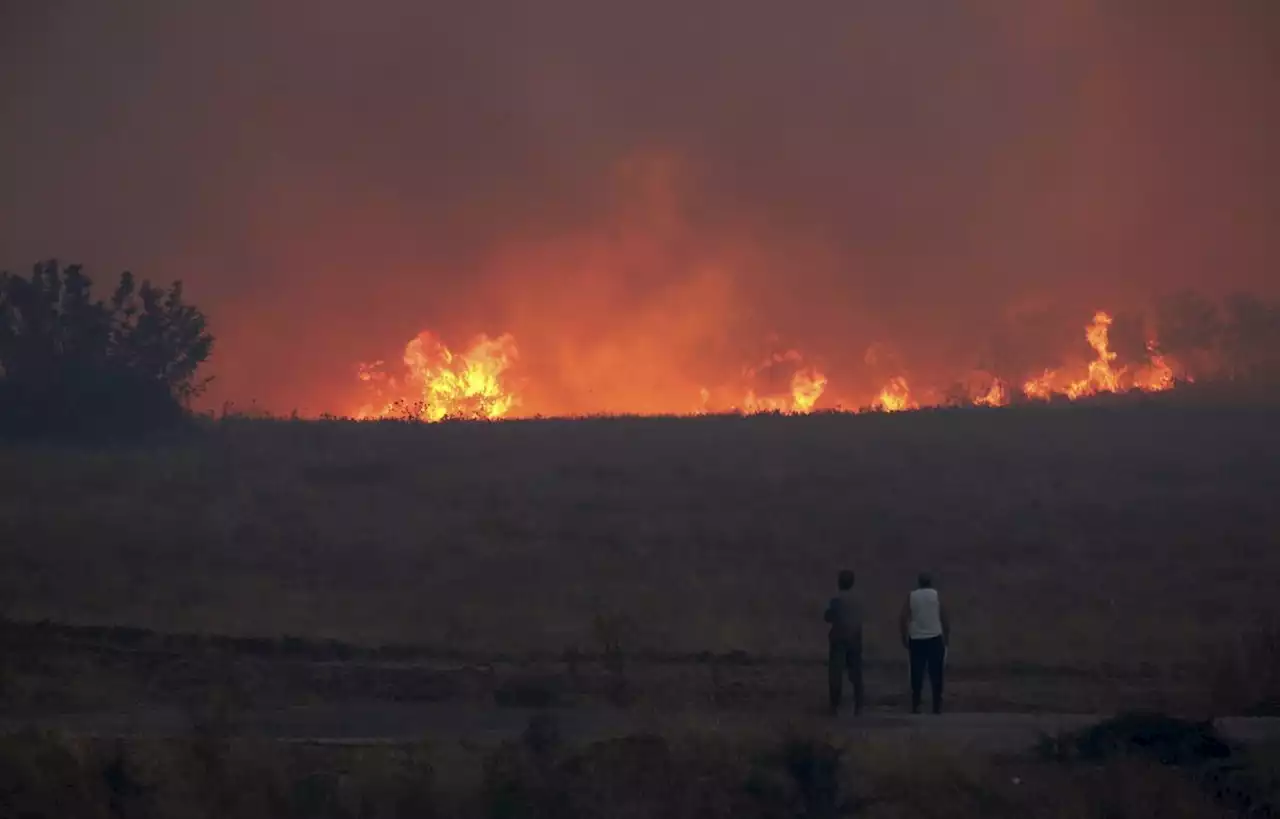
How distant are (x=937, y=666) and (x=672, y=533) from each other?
16.2 metres

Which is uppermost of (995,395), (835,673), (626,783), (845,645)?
(995,395)

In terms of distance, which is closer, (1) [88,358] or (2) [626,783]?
(2) [626,783]

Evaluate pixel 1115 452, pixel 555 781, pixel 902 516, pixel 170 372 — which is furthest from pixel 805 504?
pixel 170 372

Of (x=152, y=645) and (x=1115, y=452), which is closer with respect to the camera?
(x=152, y=645)

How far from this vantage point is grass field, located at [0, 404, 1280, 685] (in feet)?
86.9

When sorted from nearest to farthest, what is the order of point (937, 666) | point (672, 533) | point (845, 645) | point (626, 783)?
point (626, 783) < point (845, 645) < point (937, 666) < point (672, 533)

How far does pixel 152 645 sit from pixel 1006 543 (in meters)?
18.9

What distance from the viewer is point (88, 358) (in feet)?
176

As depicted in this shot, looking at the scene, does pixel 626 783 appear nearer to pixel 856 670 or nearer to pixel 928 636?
pixel 856 670

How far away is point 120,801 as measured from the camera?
43.3 ft

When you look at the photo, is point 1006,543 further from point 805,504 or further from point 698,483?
point 698,483

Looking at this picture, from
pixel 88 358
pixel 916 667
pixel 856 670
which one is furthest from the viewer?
pixel 88 358

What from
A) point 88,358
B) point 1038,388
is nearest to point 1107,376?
point 1038,388

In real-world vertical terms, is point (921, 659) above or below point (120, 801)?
above
